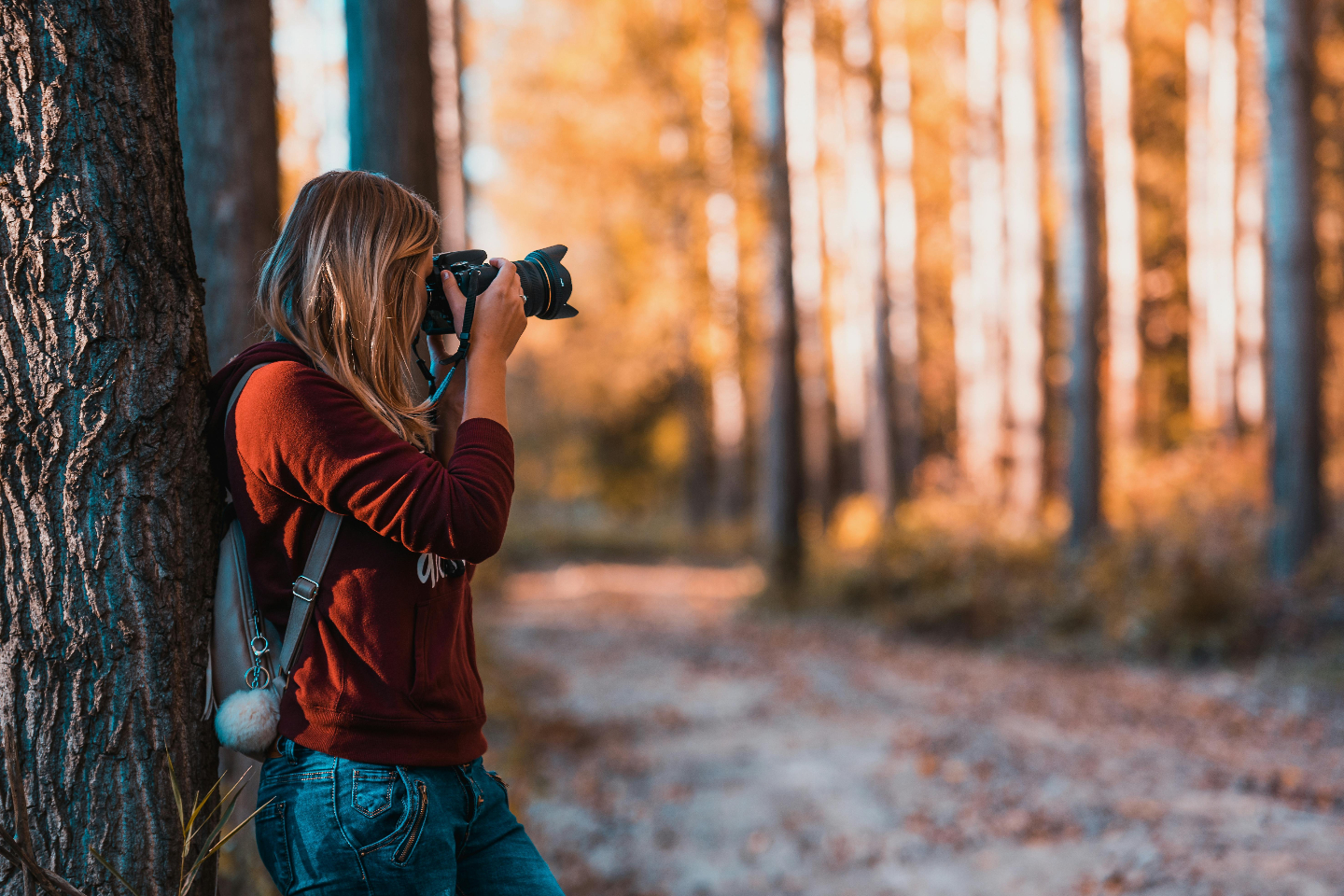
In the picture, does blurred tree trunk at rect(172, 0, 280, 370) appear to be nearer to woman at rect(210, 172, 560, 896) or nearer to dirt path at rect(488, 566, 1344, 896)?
woman at rect(210, 172, 560, 896)

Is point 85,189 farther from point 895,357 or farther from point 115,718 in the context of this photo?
point 895,357

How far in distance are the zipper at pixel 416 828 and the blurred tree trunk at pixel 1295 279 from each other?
884cm

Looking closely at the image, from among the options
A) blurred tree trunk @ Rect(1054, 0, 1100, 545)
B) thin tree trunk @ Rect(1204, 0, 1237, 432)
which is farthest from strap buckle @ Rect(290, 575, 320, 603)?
thin tree trunk @ Rect(1204, 0, 1237, 432)

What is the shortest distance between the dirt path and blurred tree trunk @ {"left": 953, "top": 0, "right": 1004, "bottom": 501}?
295 inches

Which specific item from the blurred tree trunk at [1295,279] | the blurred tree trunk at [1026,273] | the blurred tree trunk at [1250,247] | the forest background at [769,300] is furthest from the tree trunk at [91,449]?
the blurred tree trunk at [1250,247]

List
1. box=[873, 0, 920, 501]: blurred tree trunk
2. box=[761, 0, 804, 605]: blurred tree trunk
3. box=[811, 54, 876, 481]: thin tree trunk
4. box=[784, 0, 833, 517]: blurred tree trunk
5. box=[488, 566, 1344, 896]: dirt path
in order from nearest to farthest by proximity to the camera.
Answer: box=[488, 566, 1344, 896]: dirt path < box=[761, 0, 804, 605]: blurred tree trunk < box=[784, 0, 833, 517]: blurred tree trunk < box=[873, 0, 920, 501]: blurred tree trunk < box=[811, 54, 876, 481]: thin tree trunk

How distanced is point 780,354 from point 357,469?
10.1 m

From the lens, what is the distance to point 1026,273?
1384cm

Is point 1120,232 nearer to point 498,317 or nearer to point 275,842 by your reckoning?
point 498,317

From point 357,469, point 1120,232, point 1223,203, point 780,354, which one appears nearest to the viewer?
point 357,469

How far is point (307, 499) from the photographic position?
166 centimetres

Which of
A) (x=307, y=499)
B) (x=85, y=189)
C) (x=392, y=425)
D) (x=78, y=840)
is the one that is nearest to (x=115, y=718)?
(x=78, y=840)

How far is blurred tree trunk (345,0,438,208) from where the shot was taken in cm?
554

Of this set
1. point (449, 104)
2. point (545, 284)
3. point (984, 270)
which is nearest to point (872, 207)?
point (984, 270)
